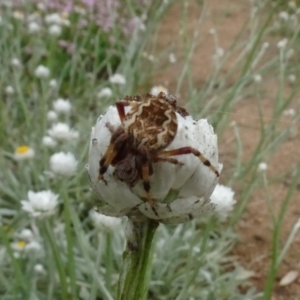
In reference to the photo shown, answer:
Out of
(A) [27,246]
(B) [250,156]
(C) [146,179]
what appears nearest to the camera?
(C) [146,179]

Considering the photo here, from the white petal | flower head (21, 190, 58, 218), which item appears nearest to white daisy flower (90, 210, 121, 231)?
flower head (21, 190, 58, 218)

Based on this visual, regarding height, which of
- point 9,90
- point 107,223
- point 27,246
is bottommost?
point 107,223

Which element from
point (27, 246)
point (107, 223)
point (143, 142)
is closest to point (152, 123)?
point (143, 142)

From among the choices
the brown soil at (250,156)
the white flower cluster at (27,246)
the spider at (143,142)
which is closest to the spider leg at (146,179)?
the spider at (143,142)

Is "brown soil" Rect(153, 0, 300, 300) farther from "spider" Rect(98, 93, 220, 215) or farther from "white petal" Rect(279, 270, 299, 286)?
"spider" Rect(98, 93, 220, 215)

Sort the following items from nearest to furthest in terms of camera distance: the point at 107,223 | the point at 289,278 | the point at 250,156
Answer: the point at 107,223
the point at 289,278
the point at 250,156

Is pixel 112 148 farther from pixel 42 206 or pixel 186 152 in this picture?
pixel 42 206

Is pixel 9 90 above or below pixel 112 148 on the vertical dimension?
above
